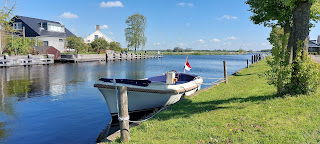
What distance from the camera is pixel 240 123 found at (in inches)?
265

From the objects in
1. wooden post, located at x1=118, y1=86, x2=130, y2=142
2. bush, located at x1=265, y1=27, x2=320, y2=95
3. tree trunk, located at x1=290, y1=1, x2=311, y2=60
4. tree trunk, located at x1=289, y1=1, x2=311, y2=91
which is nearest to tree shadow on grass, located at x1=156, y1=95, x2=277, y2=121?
bush, located at x1=265, y1=27, x2=320, y2=95

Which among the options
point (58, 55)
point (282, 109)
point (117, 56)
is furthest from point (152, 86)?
point (117, 56)

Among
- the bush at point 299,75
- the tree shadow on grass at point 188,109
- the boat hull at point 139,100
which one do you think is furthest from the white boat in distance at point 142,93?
the bush at point 299,75

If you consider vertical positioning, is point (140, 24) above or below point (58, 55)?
above

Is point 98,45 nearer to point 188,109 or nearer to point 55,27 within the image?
point 55,27

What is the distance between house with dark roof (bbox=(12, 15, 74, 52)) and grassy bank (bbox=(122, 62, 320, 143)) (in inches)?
2228

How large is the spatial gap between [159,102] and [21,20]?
58998 mm

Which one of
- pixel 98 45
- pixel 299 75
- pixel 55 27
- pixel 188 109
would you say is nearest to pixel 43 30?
pixel 55 27

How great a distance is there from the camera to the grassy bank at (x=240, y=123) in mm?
5691

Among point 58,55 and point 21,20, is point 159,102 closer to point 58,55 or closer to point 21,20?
point 58,55

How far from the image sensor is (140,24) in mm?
84500

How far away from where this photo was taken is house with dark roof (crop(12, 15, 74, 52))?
183 ft

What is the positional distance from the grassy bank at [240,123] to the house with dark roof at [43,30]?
186 ft

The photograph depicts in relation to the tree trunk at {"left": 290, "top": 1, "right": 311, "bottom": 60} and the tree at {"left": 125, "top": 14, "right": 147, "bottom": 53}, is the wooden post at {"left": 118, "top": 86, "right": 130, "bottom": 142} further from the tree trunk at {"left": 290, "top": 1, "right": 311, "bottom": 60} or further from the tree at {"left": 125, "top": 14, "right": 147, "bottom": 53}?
the tree at {"left": 125, "top": 14, "right": 147, "bottom": 53}
